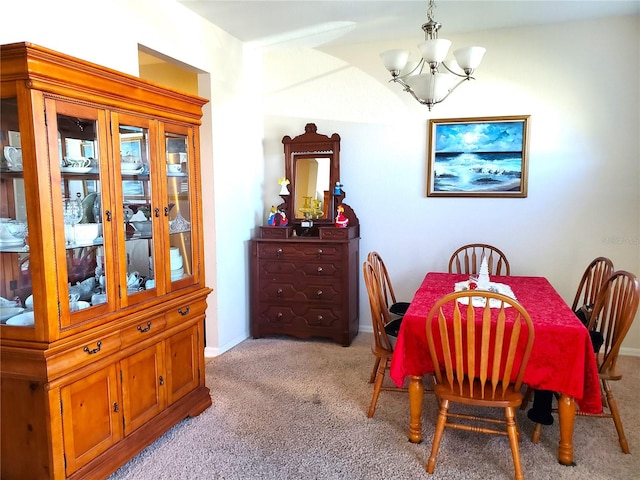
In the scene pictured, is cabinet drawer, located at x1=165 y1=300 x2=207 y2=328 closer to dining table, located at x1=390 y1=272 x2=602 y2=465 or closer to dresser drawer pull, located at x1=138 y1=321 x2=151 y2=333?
dresser drawer pull, located at x1=138 y1=321 x2=151 y2=333

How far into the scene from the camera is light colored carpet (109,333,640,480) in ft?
7.47

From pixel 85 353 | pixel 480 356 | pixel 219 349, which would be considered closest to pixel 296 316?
pixel 219 349

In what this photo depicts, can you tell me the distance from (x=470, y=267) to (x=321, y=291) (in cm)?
129

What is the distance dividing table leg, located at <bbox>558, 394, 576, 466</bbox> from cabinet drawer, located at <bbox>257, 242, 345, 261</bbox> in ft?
6.83

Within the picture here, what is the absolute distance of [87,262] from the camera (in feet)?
6.88

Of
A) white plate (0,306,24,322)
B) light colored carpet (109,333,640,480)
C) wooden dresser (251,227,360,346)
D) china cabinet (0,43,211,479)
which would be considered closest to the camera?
china cabinet (0,43,211,479)

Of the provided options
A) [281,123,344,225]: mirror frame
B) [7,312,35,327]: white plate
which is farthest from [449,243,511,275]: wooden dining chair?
[7,312,35,327]: white plate

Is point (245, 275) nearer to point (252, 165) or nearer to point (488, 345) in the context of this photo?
point (252, 165)

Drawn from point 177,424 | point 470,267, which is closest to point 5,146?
point 177,424

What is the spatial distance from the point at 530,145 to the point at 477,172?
1.49 ft

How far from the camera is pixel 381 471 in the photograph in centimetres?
227

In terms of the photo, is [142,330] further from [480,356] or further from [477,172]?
[477,172]

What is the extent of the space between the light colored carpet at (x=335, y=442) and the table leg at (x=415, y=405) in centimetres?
5

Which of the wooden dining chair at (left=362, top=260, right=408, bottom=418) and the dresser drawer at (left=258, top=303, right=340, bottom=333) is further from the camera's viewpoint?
the dresser drawer at (left=258, top=303, right=340, bottom=333)
